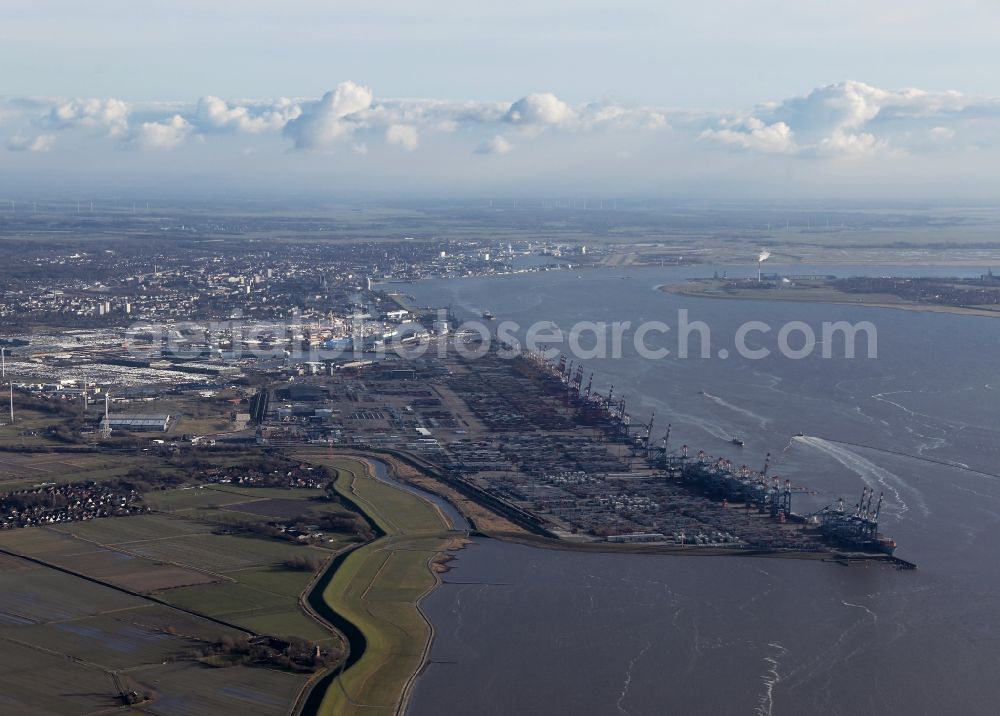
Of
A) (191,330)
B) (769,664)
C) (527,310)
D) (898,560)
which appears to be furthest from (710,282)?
(769,664)

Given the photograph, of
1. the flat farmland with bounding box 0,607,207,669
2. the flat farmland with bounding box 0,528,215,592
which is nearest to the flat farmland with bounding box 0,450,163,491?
the flat farmland with bounding box 0,528,215,592

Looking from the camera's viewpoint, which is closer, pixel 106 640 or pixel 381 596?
pixel 106 640

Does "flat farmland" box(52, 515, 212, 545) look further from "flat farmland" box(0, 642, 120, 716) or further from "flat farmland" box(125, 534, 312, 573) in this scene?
"flat farmland" box(0, 642, 120, 716)

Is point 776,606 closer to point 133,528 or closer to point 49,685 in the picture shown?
point 49,685

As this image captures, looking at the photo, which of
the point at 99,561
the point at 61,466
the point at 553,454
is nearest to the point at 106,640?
the point at 99,561

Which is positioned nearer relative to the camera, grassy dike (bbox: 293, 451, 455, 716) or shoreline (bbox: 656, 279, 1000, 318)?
grassy dike (bbox: 293, 451, 455, 716)

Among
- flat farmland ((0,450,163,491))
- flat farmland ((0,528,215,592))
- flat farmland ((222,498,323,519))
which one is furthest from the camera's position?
flat farmland ((0,450,163,491))

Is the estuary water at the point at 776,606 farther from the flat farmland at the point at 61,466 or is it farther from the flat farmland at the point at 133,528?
the flat farmland at the point at 61,466

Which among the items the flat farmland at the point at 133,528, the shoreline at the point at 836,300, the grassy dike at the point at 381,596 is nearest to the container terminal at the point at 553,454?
the grassy dike at the point at 381,596
